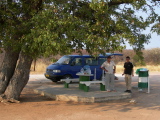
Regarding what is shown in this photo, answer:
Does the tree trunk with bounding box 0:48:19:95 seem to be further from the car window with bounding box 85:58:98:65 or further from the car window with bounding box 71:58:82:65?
the car window with bounding box 85:58:98:65

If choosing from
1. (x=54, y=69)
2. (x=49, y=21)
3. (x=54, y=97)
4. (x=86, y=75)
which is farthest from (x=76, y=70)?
(x=49, y=21)

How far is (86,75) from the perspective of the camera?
1066 centimetres

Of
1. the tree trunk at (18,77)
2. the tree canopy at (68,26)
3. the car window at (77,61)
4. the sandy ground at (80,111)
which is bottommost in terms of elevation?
the sandy ground at (80,111)

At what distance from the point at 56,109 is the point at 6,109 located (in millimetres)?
1617

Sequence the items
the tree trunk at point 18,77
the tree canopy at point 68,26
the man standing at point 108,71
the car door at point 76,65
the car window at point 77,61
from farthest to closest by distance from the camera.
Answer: the car window at point 77,61 < the car door at point 76,65 < the man standing at point 108,71 < the tree trunk at point 18,77 < the tree canopy at point 68,26

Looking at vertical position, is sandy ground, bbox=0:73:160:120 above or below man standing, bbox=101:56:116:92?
below

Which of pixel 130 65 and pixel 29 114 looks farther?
pixel 130 65

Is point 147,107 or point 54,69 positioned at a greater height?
point 54,69

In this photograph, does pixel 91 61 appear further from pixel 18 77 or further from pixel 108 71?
pixel 18 77

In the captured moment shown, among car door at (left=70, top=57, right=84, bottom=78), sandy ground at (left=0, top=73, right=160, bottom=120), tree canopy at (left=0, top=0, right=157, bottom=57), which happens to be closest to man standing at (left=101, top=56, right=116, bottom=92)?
sandy ground at (left=0, top=73, right=160, bottom=120)

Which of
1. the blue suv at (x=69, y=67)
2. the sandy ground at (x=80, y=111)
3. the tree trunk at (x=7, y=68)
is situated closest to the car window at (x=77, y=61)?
the blue suv at (x=69, y=67)

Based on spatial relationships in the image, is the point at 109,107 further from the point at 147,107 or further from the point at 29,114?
the point at 29,114

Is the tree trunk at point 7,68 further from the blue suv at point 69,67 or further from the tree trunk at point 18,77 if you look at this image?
the blue suv at point 69,67

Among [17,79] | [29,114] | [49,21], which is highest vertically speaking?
[49,21]
